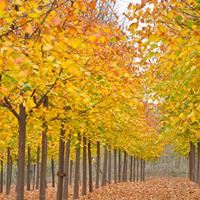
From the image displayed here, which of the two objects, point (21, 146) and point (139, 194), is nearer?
point (21, 146)

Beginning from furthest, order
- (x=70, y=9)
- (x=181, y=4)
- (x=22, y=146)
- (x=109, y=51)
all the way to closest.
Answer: (x=109, y=51)
(x=22, y=146)
(x=181, y=4)
(x=70, y=9)

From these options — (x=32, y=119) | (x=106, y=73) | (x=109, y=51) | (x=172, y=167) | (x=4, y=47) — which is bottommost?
(x=172, y=167)

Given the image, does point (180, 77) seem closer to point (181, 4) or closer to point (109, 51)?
point (181, 4)

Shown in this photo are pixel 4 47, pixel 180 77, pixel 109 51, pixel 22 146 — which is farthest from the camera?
pixel 109 51

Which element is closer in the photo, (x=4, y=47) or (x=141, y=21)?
(x=4, y=47)

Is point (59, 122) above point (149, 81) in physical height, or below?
below

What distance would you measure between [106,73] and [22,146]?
2.64 metres

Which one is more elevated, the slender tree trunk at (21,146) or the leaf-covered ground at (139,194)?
the slender tree trunk at (21,146)

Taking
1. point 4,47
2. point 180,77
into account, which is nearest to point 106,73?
point 180,77

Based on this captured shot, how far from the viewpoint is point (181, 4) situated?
6734 millimetres

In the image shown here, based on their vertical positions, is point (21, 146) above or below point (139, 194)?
above

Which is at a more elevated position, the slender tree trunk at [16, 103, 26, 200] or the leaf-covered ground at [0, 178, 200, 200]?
the slender tree trunk at [16, 103, 26, 200]

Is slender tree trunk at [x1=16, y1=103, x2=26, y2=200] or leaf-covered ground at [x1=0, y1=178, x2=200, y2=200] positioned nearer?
slender tree trunk at [x1=16, y1=103, x2=26, y2=200]

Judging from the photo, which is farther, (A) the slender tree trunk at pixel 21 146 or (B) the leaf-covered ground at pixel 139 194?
(B) the leaf-covered ground at pixel 139 194
